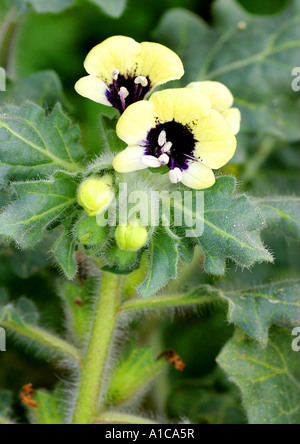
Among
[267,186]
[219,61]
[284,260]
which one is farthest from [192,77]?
[284,260]

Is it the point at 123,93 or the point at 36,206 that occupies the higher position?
the point at 123,93

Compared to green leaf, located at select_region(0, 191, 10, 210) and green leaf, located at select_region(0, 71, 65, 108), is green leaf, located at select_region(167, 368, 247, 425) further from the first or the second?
green leaf, located at select_region(0, 71, 65, 108)

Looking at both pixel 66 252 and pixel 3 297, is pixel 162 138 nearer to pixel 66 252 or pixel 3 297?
pixel 66 252

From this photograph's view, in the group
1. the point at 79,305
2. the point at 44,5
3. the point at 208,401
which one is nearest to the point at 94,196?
the point at 79,305

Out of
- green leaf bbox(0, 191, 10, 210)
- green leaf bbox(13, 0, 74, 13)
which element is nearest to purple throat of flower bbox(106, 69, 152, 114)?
green leaf bbox(0, 191, 10, 210)

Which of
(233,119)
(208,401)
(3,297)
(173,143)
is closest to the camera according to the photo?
(173,143)

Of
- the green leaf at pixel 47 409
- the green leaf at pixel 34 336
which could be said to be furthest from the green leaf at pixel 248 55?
the green leaf at pixel 47 409
